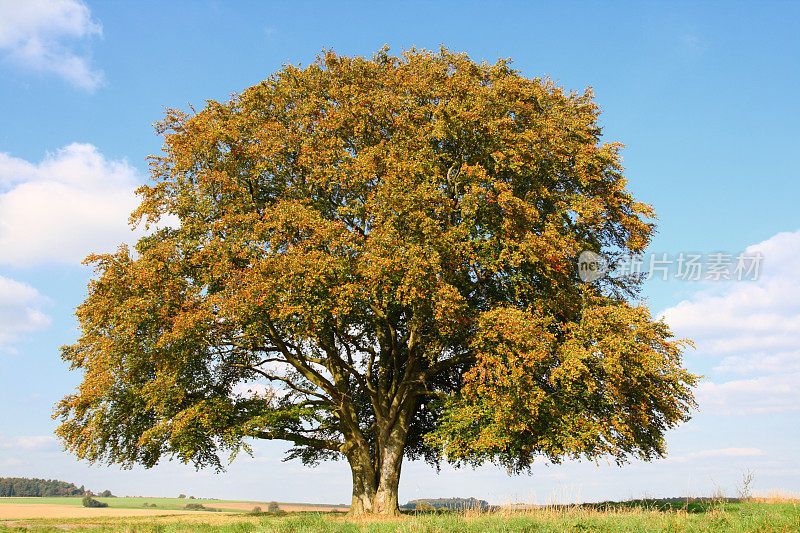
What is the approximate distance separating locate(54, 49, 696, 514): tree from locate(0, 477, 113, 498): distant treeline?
82737 mm

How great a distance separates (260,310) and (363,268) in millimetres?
4587

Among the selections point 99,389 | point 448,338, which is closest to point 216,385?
point 99,389

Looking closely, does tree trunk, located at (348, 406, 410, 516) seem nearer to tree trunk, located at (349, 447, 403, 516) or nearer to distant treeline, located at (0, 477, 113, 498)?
tree trunk, located at (349, 447, 403, 516)

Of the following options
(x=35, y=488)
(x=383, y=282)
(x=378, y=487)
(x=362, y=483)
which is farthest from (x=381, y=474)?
(x=35, y=488)

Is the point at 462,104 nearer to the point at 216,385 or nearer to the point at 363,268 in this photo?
the point at 363,268

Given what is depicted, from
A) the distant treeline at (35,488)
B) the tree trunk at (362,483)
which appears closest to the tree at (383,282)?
the tree trunk at (362,483)

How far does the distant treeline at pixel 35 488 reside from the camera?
3484 inches

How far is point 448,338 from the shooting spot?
2320 centimetres

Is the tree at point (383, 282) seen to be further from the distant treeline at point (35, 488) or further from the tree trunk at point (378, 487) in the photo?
the distant treeline at point (35, 488)

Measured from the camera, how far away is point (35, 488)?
300 feet

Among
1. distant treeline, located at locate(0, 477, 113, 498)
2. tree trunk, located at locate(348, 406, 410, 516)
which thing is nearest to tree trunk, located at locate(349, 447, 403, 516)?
tree trunk, located at locate(348, 406, 410, 516)

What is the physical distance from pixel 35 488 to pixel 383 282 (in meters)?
100

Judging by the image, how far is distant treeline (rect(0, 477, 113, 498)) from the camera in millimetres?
88500

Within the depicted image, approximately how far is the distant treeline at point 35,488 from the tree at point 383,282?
8274cm
